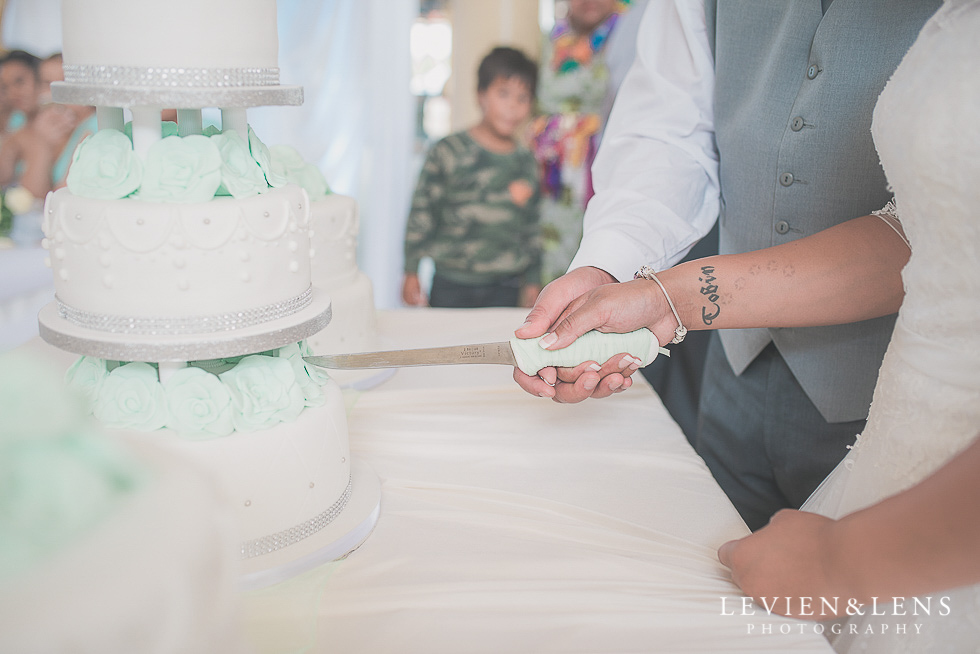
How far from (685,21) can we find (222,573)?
4.33ft

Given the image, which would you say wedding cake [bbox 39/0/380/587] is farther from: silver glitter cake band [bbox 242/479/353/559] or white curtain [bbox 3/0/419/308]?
white curtain [bbox 3/0/419/308]

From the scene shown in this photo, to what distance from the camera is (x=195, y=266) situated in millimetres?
807

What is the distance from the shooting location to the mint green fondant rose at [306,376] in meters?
0.93

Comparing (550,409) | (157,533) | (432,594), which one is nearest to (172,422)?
(432,594)

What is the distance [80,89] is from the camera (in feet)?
2.60

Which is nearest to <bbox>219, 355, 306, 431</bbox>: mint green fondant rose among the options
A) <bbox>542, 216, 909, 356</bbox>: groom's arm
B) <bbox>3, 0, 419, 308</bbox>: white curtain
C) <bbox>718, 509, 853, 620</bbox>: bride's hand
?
<bbox>542, 216, 909, 356</bbox>: groom's arm

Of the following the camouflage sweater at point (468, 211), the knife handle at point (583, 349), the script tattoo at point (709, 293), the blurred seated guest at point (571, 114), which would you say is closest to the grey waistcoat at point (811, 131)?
the script tattoo at point (709, 293)

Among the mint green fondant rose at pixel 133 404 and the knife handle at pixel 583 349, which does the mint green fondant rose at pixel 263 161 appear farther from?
the knife handle at pixel 583 349

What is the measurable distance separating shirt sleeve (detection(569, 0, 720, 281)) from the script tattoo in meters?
0.18

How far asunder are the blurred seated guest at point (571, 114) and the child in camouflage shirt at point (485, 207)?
407 mm

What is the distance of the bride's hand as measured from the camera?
2.32 feet

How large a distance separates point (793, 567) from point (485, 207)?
2.63m

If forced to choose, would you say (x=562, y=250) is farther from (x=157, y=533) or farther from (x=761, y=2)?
(x=157, y=533)

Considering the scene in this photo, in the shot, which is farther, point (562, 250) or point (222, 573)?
point (562, 250)
